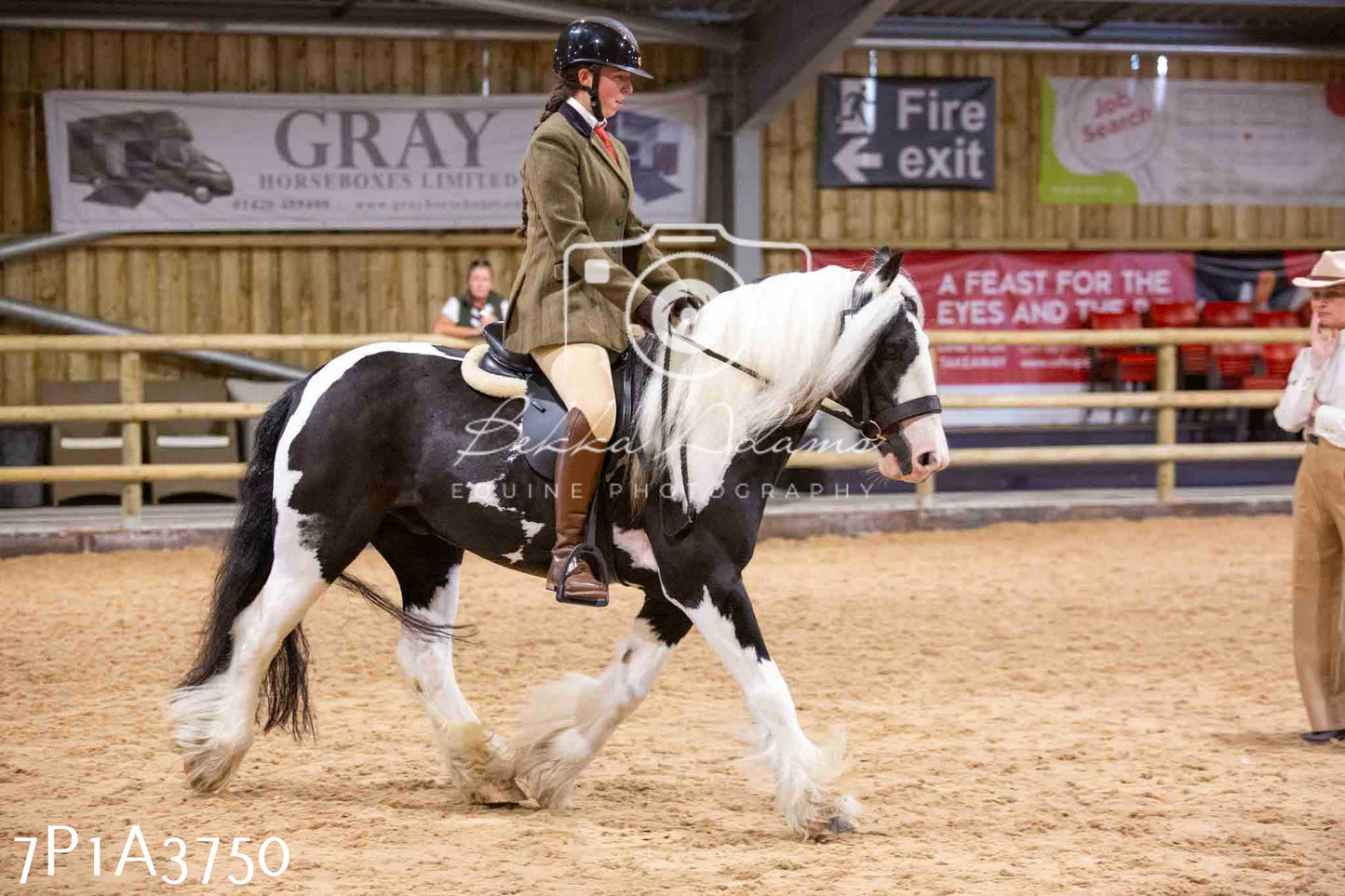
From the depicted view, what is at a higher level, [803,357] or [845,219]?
[845,219]

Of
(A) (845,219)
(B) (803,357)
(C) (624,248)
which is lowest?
(B) (803,357)

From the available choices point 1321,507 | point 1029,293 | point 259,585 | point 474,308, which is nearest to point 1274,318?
point 1029,293

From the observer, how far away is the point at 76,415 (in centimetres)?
873

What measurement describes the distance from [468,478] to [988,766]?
186cm

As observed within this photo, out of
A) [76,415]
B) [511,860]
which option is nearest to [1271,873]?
[511,860]

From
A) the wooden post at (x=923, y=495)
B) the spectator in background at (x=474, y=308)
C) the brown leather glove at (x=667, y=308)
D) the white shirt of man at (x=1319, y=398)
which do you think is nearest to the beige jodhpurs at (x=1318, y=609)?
the white shirt of man at (x=1319, y=398)

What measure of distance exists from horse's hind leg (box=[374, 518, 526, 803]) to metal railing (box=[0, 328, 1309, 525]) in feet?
13.2

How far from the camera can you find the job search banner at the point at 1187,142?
44.3 ft

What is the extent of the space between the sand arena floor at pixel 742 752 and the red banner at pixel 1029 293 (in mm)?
5641

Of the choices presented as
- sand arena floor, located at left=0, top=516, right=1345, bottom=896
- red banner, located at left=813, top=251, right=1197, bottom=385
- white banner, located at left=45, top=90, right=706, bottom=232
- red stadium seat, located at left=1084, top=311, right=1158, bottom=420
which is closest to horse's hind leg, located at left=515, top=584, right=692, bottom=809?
sand arena floor, located at left=0, top=516, right=1345, bottom=896

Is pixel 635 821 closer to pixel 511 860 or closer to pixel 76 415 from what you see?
pixel 511 860

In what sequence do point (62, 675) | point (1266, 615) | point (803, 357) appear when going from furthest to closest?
point (1266, 615)
point (62, 675)
point (803, 357)

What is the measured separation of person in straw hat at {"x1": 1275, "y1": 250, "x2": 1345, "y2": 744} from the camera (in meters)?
4.45

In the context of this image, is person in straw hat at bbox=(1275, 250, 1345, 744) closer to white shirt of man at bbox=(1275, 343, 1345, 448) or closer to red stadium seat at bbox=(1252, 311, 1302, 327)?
white shirt of man at bbox=(1275, 343, 1345, 448)
